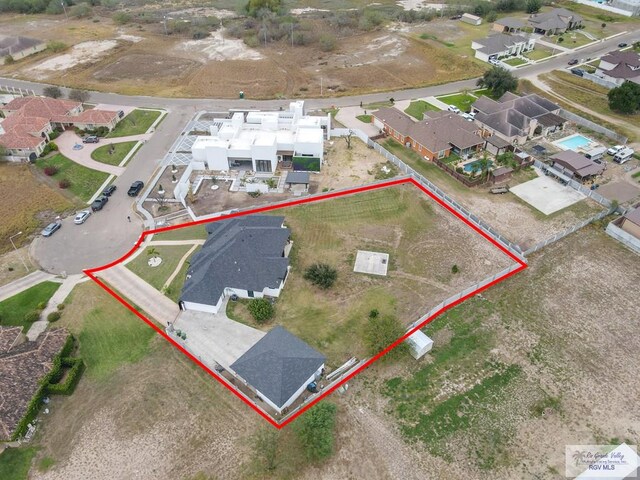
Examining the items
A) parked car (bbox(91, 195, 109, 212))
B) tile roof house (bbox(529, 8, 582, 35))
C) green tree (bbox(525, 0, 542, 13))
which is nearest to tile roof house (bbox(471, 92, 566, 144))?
tile roof house (bbox(529, 8, 582, 35))

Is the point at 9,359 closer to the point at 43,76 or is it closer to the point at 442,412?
the point at 442,412

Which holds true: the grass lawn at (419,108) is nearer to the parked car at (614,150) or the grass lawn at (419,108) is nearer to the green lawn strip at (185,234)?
the parked car at (614,150)

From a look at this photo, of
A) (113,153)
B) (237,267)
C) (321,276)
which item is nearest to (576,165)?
(321,276)

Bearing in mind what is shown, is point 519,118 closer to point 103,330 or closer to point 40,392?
point 103,330

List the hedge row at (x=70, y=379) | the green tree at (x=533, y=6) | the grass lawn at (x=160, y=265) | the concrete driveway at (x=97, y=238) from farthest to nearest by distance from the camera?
the green tree at (x=533, y=6) → the concrete driveway at (x=97, y=238) → the grass lawn at (x=160, y=265) → the hedge row at (x=70, y=379)

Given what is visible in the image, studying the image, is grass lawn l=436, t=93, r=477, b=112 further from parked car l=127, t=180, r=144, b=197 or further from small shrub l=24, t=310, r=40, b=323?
small shrub l=24, t=310, r=40, b=323

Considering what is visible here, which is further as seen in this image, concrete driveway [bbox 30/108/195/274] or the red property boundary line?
concrete driveway [bbox 30/108/195/274]

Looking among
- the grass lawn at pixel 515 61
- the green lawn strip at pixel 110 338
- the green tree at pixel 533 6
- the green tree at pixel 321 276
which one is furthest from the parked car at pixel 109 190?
the green tree at pixel 533 6
